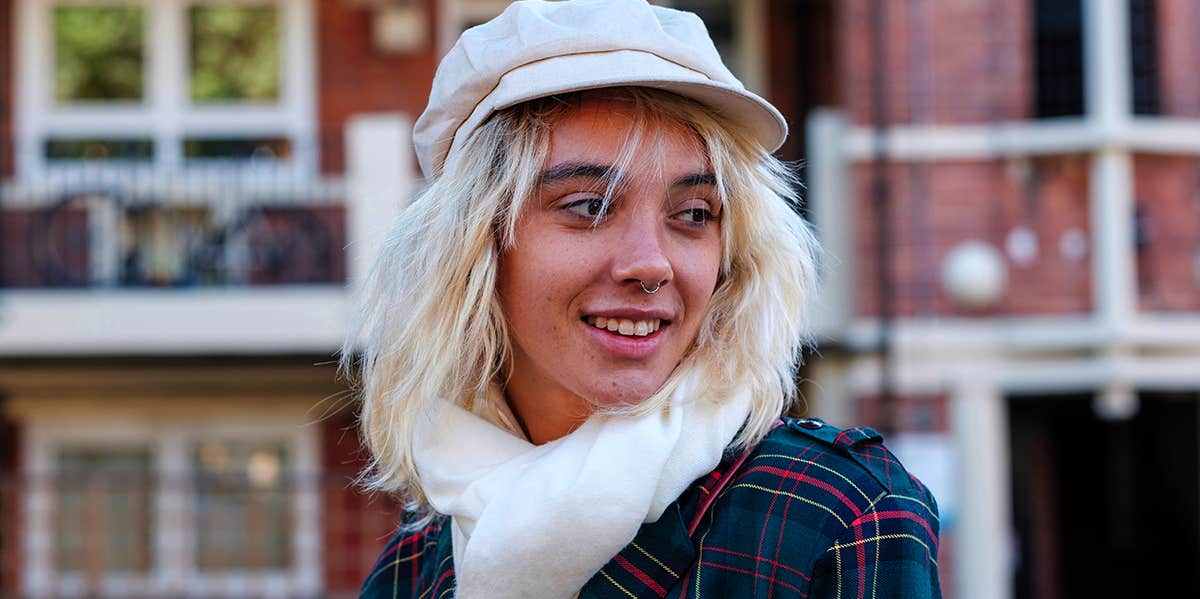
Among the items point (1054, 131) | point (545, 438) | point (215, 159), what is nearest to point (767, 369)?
point (545, 438)

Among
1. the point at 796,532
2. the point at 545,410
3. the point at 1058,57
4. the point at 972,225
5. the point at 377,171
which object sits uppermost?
the point at 1058,57

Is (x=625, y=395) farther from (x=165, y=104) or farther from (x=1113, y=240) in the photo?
(x=165, y=104)

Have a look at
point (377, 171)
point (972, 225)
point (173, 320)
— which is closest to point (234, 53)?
point (377, 171)

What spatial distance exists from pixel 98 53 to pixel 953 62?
506 cm

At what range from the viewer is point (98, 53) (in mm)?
9477

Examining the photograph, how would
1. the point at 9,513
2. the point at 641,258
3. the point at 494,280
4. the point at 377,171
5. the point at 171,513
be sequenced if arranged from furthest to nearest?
the point at 171,513, the point at 9,513, the point at 377,171, the point at 494,280, the point at 641,258

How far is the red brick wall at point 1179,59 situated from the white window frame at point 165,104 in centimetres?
484

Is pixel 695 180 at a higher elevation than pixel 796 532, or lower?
higher

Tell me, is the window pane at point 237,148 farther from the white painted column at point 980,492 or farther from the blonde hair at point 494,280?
the blonde hair at point 494,280

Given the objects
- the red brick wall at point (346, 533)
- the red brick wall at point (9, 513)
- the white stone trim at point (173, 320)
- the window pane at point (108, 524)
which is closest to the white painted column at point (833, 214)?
the white stone trim at point (173, 320)

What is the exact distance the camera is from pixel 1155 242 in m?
8.35

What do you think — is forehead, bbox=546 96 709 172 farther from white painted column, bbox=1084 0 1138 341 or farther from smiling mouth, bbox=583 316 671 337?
white painted column, bbox=1084 0 1138 341

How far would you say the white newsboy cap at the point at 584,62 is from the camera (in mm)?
1790

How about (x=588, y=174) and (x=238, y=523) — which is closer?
(x=588, y=174)
